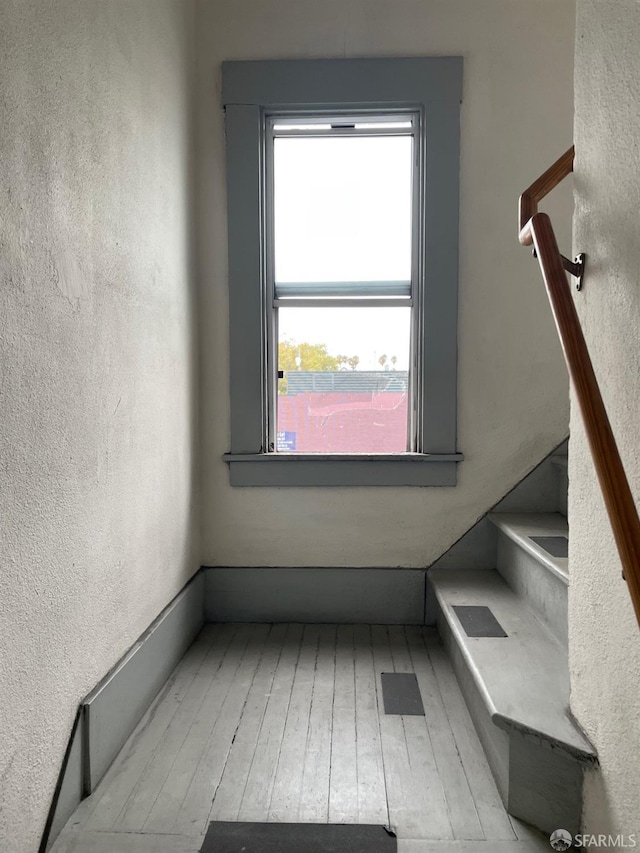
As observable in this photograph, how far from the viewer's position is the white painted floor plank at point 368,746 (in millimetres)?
1590

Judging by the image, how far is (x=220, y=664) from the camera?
247 centimetres

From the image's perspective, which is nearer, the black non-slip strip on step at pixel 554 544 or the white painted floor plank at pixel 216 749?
the white painted floor plank at pixel 216 749

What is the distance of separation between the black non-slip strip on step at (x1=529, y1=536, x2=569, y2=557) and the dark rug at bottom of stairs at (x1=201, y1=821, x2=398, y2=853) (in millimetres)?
1139

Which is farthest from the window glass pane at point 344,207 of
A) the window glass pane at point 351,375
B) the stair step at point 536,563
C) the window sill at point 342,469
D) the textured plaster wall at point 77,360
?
the stair step at point 536,563

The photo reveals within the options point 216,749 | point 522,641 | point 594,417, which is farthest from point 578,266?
point 216,749

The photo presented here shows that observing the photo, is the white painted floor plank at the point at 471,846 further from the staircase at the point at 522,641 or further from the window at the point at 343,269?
the window at the point at 343,269

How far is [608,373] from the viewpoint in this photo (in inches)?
52.1

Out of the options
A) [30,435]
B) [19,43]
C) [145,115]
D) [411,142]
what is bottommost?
[30,435]

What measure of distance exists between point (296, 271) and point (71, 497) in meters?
1.82

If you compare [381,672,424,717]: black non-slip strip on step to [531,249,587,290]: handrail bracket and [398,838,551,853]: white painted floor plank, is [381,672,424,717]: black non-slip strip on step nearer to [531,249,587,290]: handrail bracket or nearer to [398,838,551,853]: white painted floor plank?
[398,838,551,853]: white painted floor plank

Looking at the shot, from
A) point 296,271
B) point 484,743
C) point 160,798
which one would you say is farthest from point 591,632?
point 296,271

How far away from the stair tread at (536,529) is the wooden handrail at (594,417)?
0.92 meters

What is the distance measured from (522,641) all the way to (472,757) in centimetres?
43

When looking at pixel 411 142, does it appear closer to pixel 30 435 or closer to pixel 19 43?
pixel 19 43
